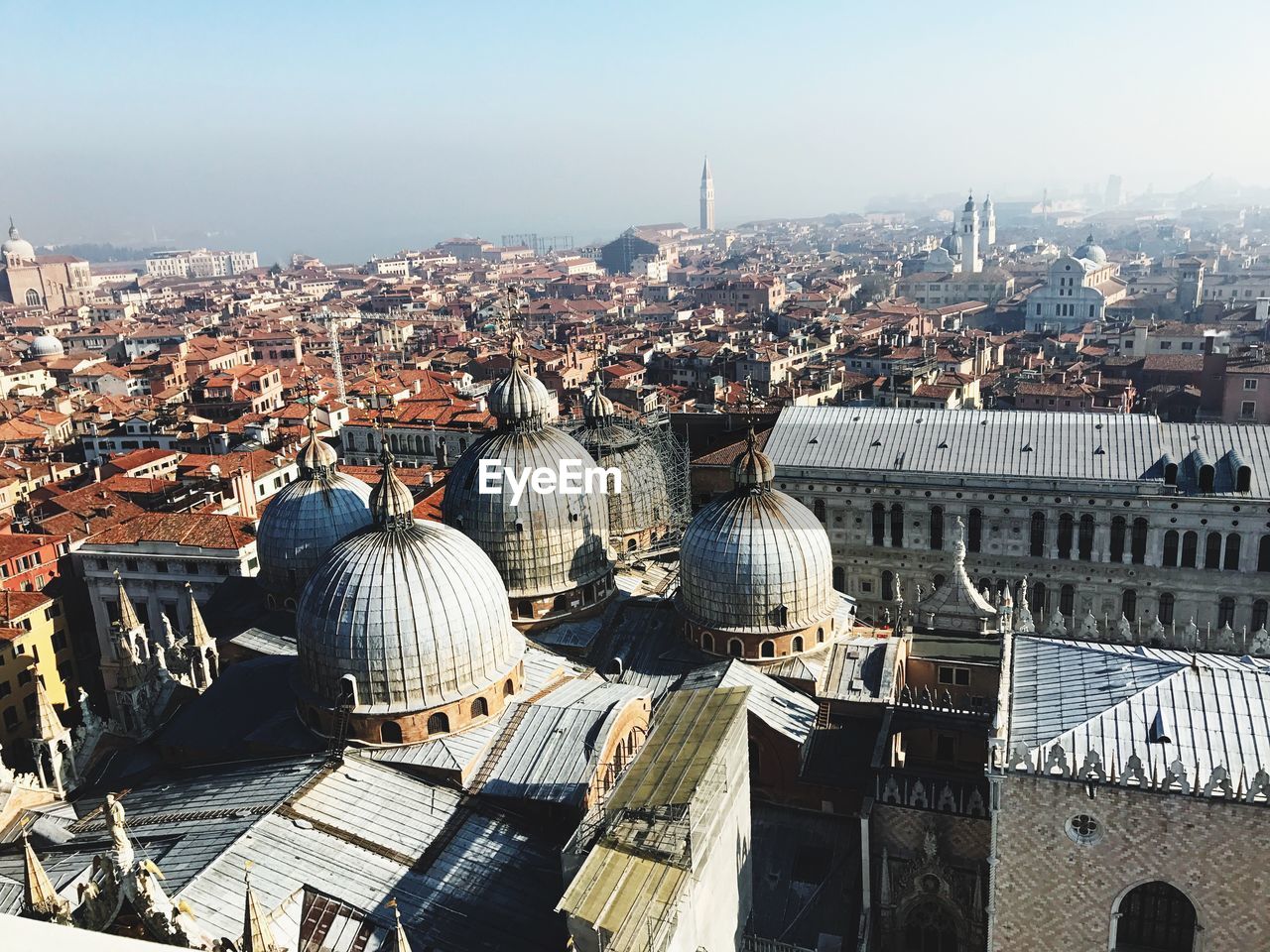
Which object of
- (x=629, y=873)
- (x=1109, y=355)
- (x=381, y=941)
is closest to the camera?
(x=629, y=873)

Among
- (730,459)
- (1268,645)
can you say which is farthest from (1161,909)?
(730,459)

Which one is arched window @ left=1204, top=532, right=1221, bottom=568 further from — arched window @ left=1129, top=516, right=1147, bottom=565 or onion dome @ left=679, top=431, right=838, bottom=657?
onion dome @ left=679, top=431, right=838, bottom=657

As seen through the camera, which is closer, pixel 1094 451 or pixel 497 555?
pixel 497 555

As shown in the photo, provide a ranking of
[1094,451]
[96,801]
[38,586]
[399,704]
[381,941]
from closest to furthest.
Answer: [381,941] → [399,704] → [96,801] → [1094,451] → [38,586]

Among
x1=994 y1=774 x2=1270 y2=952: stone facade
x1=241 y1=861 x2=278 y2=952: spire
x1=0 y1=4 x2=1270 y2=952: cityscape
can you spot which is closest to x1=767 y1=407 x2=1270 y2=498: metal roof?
x1=0 y1=4 x2=1270 y2=952: cityscape

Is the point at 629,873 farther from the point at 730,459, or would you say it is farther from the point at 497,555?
the point at 730,459

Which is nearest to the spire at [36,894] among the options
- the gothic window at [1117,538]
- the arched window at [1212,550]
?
the gothic window at [1117,538]

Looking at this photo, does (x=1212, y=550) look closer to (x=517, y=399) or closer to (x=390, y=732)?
(x=517, y=399)
